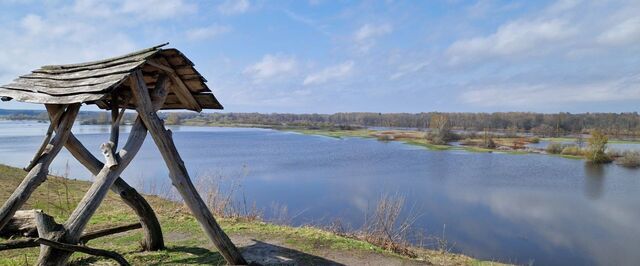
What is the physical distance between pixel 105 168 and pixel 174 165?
688 millimetres

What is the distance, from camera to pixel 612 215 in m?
15.1

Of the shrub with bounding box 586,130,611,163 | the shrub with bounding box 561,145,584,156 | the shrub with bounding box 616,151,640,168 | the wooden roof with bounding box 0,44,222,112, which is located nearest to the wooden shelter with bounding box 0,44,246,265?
the wooden roof with bounding box 0,44,222,112

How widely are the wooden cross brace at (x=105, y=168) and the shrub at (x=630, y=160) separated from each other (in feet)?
121

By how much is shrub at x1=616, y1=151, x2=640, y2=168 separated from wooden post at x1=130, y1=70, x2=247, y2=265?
36.9m

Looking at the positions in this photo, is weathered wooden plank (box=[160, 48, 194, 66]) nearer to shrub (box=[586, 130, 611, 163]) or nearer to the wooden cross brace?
the wooden cross brace

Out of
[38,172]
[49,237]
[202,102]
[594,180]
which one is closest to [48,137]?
[38,172]

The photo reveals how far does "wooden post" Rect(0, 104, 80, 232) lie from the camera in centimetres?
343

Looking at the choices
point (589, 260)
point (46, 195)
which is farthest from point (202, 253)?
point (589, 260)

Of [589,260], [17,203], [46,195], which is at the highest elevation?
[17,203]

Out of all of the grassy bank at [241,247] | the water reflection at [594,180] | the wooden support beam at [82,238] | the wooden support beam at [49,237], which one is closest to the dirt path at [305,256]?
the grassy bank at [241,247]

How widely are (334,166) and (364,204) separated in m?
11.3

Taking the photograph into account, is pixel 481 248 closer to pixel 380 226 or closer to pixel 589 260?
pixel 589 260

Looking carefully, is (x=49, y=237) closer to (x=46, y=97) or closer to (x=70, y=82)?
(x=46, y=97)

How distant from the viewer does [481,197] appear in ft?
57.8
